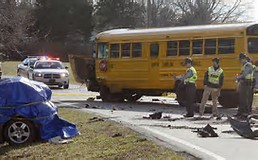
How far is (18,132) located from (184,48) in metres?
10.4

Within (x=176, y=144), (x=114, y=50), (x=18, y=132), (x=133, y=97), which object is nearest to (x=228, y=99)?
(x=133, y=97)

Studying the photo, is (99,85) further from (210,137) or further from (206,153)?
(206,153)

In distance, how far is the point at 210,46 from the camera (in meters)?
19.6

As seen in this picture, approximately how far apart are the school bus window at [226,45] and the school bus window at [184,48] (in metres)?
1.29

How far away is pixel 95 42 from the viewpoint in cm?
2328

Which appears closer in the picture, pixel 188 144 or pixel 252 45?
pixel 188 144

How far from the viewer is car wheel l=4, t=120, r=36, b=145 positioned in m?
10.9

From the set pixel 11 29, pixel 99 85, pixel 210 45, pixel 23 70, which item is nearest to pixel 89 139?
pixel 11 29

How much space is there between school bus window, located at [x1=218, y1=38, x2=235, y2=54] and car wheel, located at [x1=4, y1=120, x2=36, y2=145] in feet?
32.5

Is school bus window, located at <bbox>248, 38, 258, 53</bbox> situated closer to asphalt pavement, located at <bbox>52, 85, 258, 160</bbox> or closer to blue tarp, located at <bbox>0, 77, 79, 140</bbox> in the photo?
asphalt pavement, located at <bbox>52, 85, 258, 160</bbox>

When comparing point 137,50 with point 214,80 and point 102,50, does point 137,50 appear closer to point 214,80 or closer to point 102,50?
point 102,50

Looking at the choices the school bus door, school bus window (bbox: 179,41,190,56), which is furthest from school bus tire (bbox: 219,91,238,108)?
the school bus door

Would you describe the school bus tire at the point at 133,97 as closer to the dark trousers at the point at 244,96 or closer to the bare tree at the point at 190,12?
the dark trousers at the point at 244,96

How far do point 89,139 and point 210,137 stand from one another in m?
2.56
